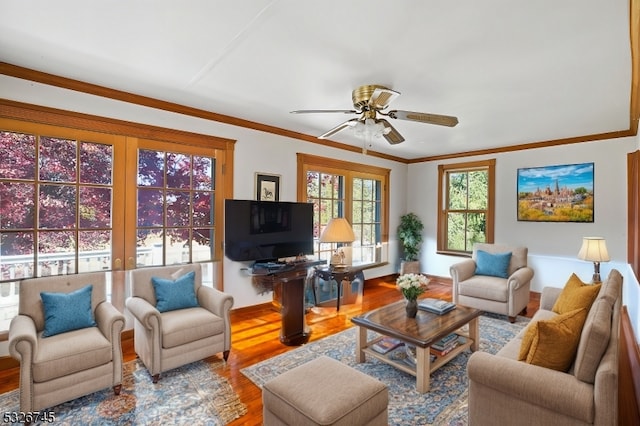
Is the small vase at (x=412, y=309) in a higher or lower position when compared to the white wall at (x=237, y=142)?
lower

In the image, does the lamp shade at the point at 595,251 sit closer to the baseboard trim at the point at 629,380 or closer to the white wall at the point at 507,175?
the white wall at the point at 507,175

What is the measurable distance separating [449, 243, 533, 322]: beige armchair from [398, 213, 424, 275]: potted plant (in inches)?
69.8

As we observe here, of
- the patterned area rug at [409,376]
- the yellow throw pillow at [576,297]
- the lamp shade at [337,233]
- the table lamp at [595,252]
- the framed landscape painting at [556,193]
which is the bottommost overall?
the patterned area rug at [409,376]

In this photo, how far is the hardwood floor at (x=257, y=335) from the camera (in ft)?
8.13

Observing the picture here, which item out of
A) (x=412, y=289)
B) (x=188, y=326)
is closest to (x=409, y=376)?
(x=412, y=289)

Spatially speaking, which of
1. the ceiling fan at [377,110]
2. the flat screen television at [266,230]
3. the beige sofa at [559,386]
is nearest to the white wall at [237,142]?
the flat screen television at [266,230]

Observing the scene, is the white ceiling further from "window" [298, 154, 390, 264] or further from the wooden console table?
the wooden console table

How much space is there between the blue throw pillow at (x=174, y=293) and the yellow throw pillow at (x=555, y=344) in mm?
2702

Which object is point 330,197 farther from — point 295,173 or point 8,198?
point 8,198

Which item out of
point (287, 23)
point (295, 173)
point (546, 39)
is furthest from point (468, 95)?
point (295, 173)

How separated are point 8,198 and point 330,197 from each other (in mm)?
3921

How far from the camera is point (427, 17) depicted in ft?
6.40

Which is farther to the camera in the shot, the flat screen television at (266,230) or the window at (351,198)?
the window at (351,198)

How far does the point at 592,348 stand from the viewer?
1542 mm
